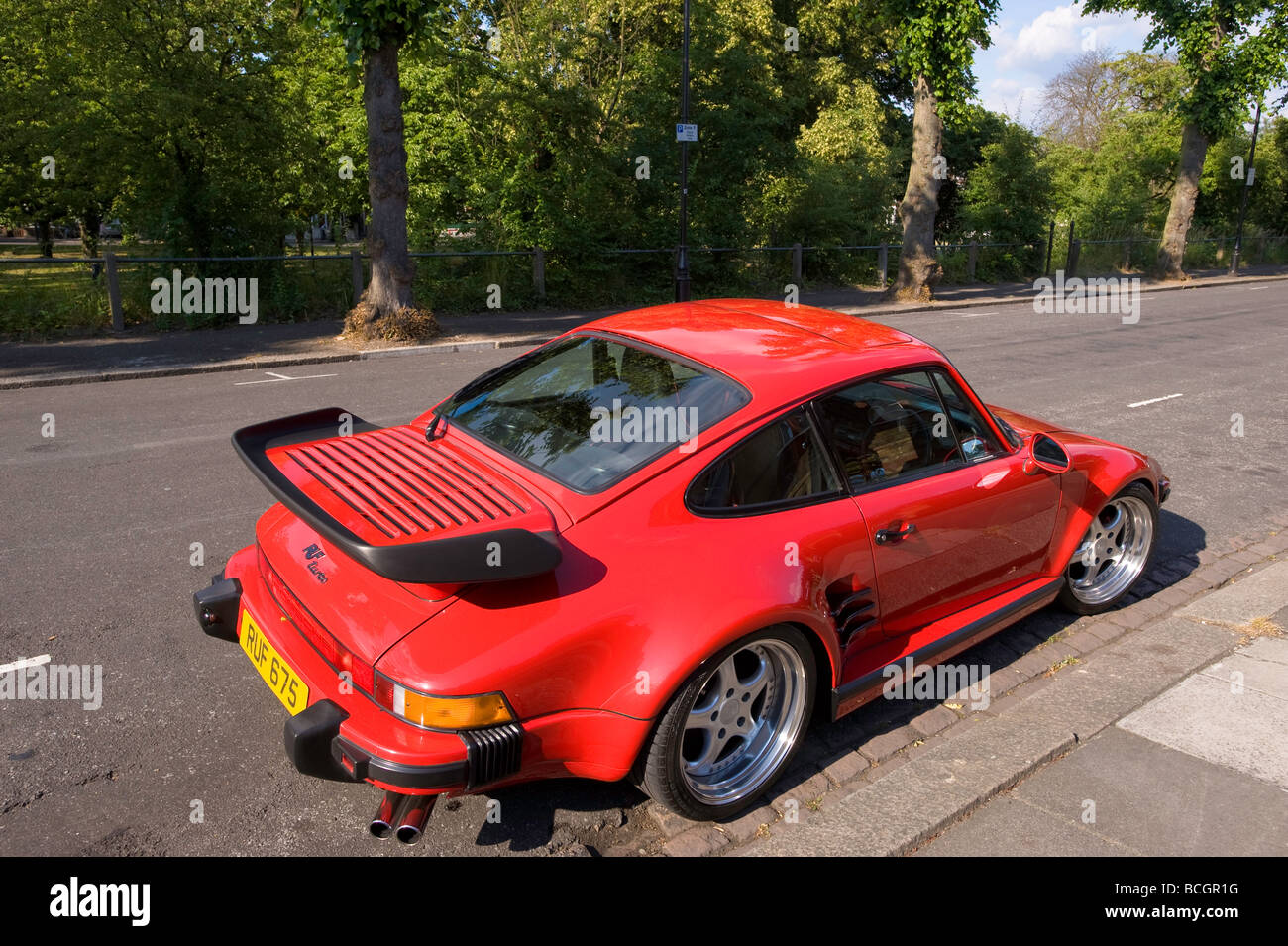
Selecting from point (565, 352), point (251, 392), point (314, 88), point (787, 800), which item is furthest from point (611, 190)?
point (787, 800)

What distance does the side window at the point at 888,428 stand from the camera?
3.40 metres

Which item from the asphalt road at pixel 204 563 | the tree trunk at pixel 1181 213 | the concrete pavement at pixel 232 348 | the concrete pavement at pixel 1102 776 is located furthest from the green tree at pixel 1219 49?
the concrete pavement at pixel 1102 776

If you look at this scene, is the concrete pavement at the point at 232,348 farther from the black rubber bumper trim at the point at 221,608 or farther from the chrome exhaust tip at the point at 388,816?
the chrome exhaust tip at the point at 388,816

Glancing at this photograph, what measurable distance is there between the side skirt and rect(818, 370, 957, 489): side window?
2.31ft

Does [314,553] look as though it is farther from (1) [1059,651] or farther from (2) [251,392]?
(2) [251,392]

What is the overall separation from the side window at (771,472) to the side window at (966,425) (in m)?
0.86

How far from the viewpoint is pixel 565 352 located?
3912mm

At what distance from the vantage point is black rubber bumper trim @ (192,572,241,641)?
3426 mm

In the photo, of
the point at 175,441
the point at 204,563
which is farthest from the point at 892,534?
the point at 175,441

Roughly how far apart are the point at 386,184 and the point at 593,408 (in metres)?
12.2

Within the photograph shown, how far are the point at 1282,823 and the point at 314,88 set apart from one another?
23299 millimetres

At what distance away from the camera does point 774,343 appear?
3.60 metres
